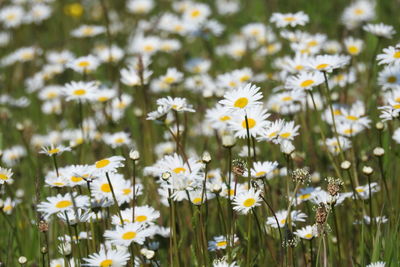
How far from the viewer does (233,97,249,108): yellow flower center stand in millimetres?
2457

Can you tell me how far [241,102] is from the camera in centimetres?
248

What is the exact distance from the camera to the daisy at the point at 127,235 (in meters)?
2.10

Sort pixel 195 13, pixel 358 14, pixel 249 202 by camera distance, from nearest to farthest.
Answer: pixel 249 202 < pixel 358 14 < pixel 195 13

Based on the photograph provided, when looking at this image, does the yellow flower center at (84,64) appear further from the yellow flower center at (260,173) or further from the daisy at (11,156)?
the yellow flower center at (260,173)

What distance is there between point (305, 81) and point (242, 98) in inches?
26.2

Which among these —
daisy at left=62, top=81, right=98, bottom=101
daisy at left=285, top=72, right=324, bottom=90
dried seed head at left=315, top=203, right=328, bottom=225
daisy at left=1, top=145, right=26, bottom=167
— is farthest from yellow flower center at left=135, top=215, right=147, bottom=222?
daisy at left=1, top=145, right=26, bottom=167

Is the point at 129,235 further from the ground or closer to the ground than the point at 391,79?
closer to the ground

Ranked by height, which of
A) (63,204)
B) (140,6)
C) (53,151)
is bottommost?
(63,204)

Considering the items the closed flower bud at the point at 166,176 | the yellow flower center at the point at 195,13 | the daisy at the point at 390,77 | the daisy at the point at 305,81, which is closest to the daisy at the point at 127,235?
the closed flower bud at the point at 166,176

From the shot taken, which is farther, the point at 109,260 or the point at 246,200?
the point at 246,200

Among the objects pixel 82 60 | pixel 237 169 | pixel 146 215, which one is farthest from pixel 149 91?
pixel 237 169

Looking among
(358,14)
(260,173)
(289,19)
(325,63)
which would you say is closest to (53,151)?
(260,173)

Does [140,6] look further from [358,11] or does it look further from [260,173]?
[260,173]

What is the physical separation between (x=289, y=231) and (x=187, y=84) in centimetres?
262
